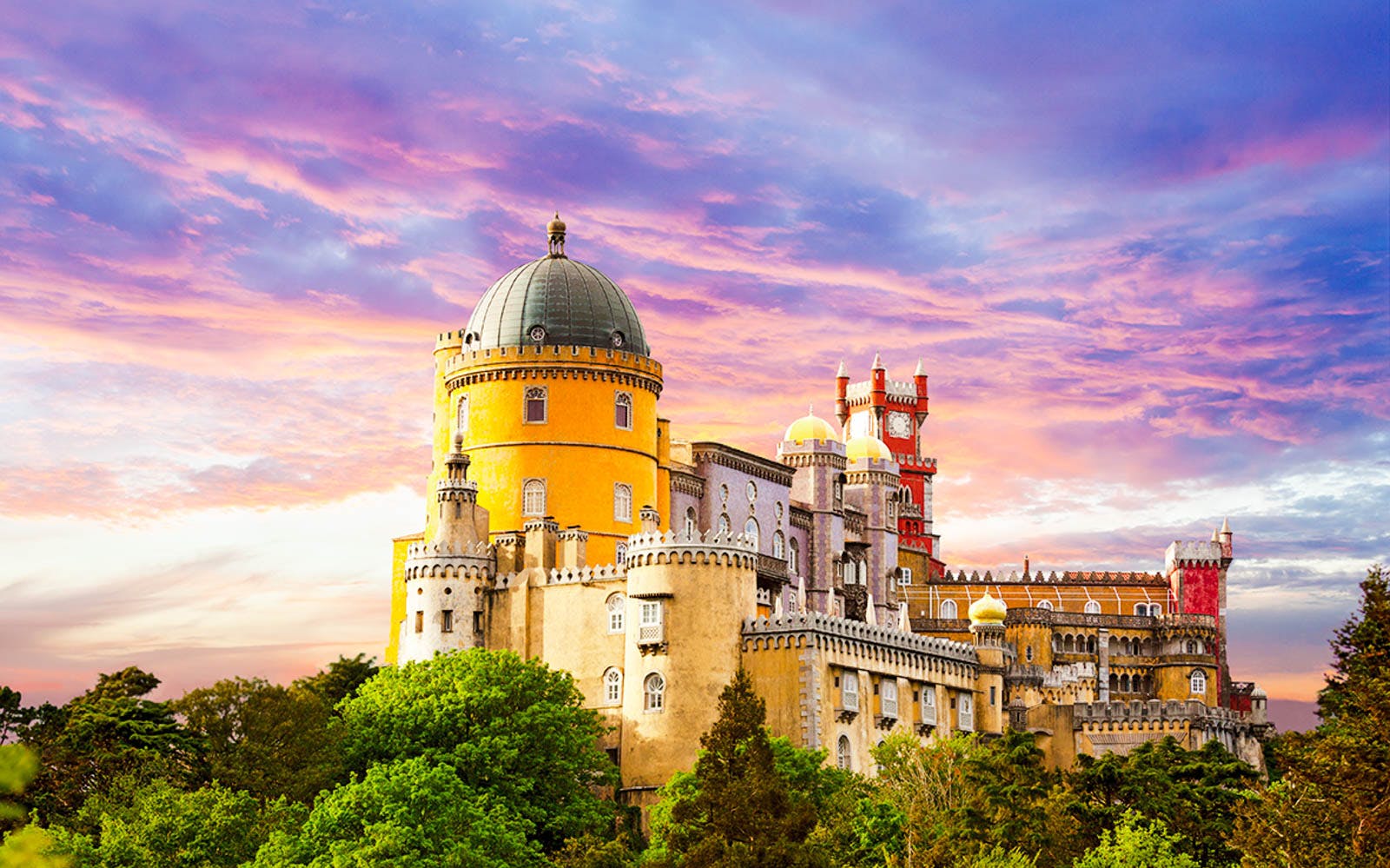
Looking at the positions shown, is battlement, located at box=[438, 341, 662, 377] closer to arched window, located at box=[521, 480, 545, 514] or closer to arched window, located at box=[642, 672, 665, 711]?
arched window, located at box=[521, 480, 545, 514]

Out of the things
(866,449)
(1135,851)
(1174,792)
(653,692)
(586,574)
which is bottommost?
(1135,851)

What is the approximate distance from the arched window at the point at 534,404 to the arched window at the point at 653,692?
17.0 metres

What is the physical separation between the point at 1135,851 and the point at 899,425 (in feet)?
296

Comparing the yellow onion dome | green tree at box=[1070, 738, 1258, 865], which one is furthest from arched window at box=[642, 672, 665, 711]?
→ the yellow onion dome

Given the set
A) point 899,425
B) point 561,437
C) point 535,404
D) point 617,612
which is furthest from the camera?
point 899,425

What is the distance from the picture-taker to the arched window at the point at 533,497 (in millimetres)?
92250

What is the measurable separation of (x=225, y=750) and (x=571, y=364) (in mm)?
25338

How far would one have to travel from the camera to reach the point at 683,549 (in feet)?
267

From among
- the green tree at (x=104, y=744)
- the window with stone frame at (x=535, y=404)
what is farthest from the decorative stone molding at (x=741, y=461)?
the green tree at (x=104, y=744)

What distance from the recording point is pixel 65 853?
209 feet

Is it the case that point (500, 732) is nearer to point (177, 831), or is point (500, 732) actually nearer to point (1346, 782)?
point (177, 831)

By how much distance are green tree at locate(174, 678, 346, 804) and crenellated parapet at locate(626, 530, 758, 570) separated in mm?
13968

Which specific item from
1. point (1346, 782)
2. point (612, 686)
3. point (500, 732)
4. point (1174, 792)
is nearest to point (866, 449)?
point (612, 686)

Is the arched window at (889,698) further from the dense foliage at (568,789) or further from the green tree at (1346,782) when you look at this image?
the green tree at (1346,782)
